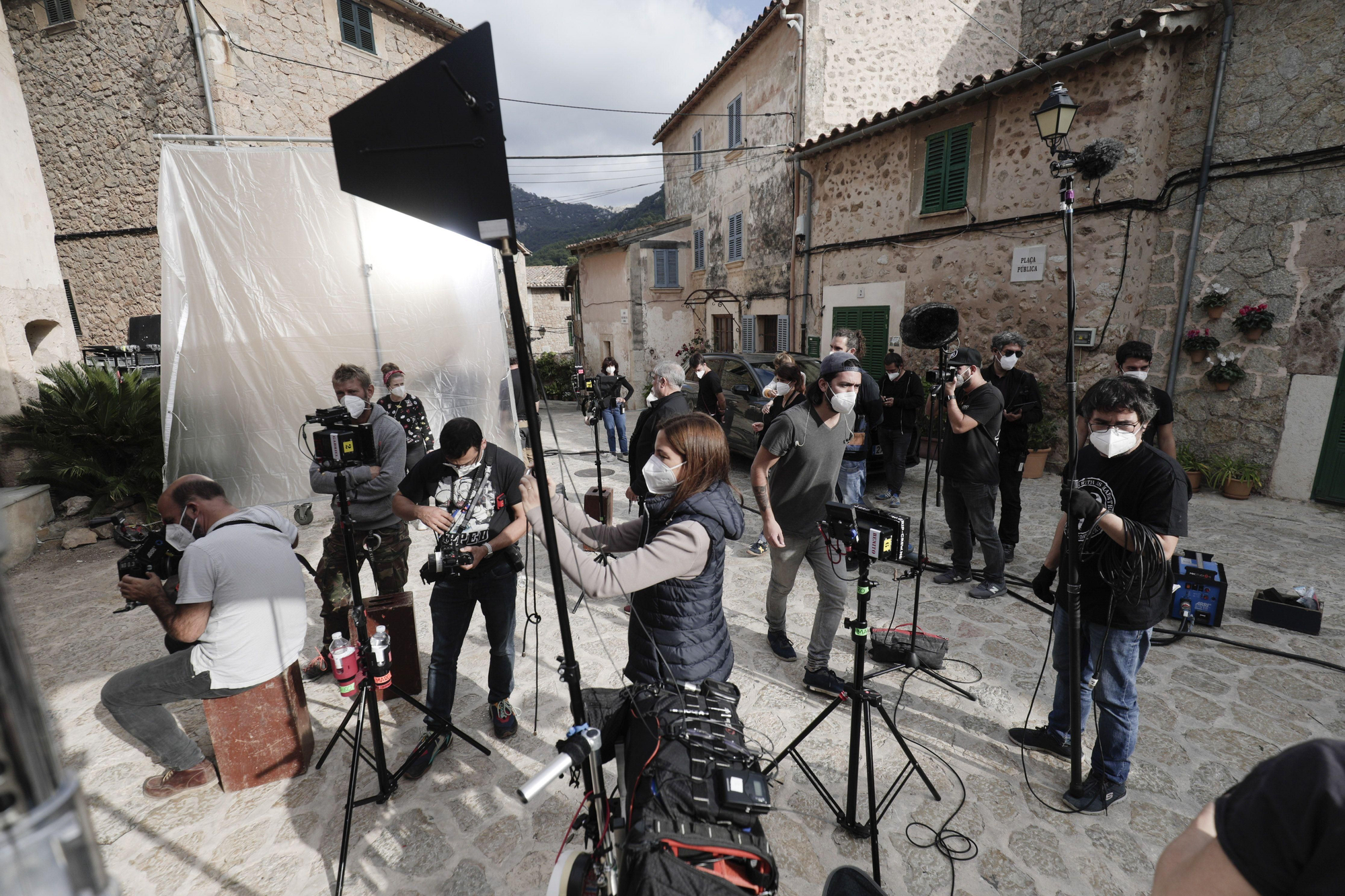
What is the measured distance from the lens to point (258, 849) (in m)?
2.58

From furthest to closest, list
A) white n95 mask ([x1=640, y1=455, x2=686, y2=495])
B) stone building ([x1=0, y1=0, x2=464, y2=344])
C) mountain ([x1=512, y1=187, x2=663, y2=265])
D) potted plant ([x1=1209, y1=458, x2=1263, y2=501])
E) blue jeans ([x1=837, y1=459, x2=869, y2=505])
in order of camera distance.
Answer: mountain ([x1=512, y1=187, x2=663, y2=265])
stone building ([x1=0, y1=0, x2=464, y2=344])
potted plant ([x1=1209, y1=458, x2=1263, y2=501])
blue jeans ([x1=837, y1=459, x2=869, y2=505])
white n95 mask ([x1=640, y1=455, x2=686, y2=495])

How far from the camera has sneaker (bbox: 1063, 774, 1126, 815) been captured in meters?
2.63

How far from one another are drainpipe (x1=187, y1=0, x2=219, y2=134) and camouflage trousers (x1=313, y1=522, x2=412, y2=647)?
899cm

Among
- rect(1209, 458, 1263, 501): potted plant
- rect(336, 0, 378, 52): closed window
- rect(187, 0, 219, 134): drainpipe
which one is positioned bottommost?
rect(1209, 458, 1263, 501): potted plant

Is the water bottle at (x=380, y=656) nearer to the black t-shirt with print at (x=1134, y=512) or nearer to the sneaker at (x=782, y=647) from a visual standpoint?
the sneaker at (x=782, y=647)

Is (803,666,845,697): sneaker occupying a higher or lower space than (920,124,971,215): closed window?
lower

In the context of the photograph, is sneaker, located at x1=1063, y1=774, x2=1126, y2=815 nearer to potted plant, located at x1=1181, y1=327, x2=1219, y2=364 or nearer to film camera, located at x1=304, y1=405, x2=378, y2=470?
film camera, located at x1=304, y1=405, x2=378, y2=470

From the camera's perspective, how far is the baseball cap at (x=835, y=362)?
3.37 metres

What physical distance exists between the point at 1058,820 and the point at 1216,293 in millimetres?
7051

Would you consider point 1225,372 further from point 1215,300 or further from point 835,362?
point 835,362

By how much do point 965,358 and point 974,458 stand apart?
2.53ft

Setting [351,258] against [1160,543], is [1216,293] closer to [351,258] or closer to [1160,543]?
[1160,543]

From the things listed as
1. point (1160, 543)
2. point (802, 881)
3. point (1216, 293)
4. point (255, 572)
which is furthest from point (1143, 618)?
point (1216, 293)

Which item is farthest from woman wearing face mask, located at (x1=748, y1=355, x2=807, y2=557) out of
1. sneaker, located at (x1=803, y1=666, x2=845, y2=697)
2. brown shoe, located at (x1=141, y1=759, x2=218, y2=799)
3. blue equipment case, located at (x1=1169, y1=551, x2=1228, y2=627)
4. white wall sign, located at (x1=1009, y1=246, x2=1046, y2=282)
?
white wall sign, located at (x1=1009, y1=246, x2=1046, y2=282)
